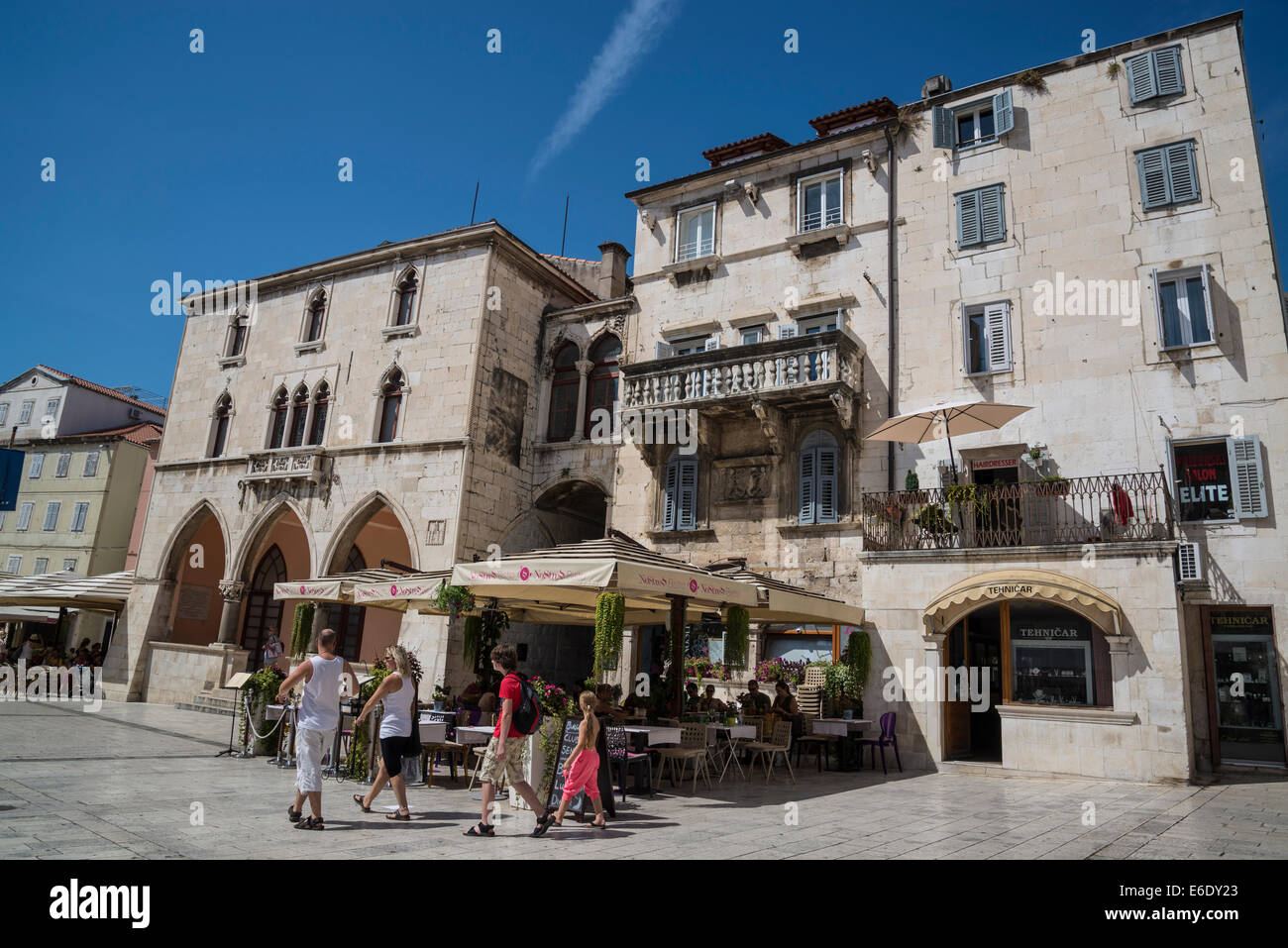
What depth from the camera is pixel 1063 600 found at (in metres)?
13.1

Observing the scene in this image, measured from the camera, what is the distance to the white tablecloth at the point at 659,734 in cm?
1013

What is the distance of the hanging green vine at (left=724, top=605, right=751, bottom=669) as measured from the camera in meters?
11.2

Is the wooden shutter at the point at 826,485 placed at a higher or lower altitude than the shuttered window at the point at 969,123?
lower

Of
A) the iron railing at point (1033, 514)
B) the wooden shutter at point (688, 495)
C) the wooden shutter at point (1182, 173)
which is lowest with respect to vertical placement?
the iron railing at point (1033, 514)

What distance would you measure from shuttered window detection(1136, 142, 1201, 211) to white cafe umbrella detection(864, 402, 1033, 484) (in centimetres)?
479

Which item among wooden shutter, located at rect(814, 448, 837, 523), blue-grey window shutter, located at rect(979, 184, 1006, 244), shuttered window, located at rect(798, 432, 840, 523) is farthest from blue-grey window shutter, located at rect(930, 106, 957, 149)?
wooden shutter, located at rect(814, 448, 837, 523)

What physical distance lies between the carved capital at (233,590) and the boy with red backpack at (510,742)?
63.3 ft

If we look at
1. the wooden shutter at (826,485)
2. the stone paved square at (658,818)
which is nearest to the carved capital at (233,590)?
the stone paved square at (658,818)

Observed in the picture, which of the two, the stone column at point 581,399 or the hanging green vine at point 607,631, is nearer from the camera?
the hanging green vine at point 607,631

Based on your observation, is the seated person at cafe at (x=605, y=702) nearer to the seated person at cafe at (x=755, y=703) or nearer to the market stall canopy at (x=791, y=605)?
the market stall canopy at (x=791, y=605)

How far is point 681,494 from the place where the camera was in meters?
19.7

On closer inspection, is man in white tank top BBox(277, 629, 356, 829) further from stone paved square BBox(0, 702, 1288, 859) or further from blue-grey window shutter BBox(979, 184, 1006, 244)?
blue-grey window shutter BBox(979, 184, 1006, 244)

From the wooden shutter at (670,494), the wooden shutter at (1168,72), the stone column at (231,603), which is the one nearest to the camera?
the wooden shutter at (1168,72)
